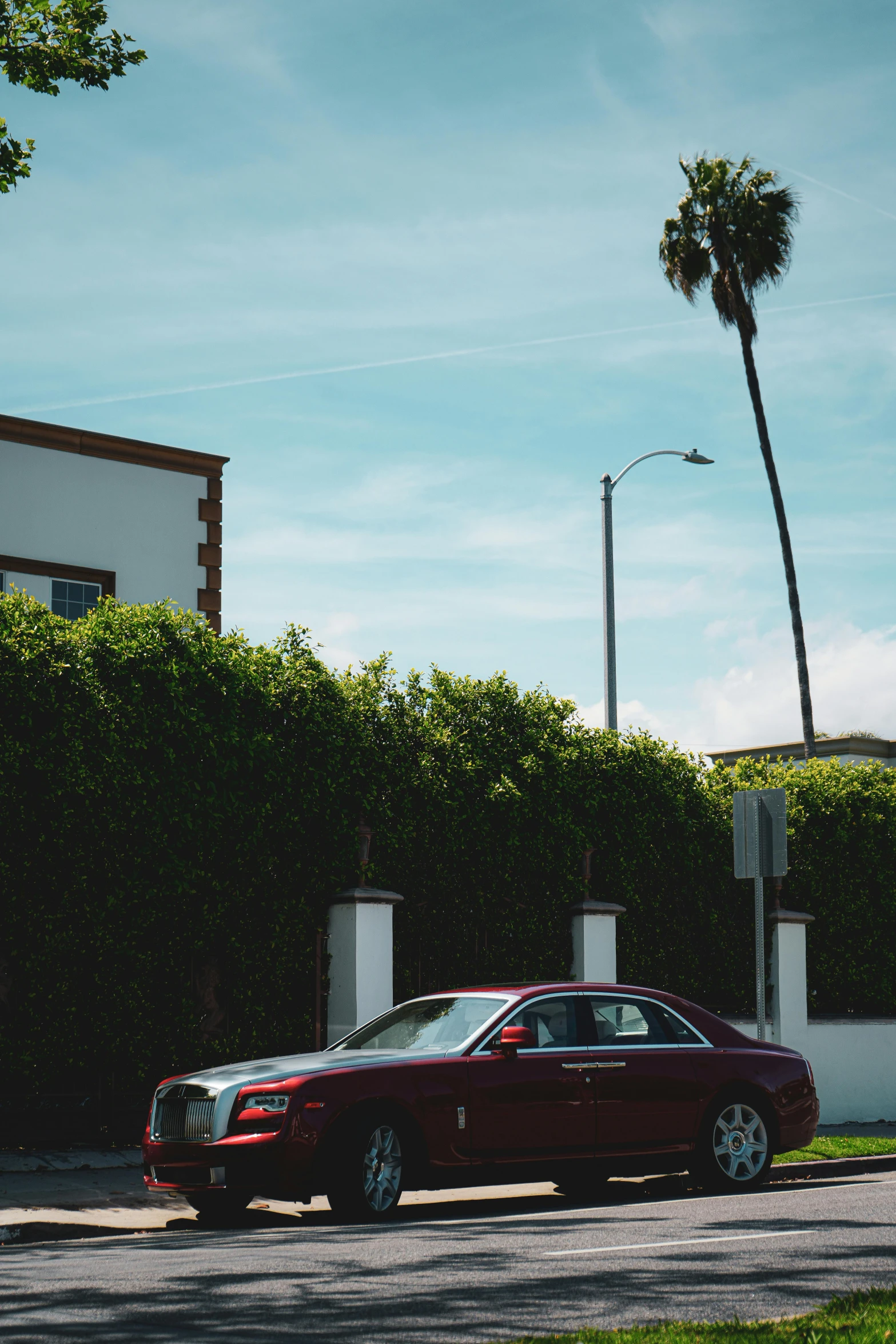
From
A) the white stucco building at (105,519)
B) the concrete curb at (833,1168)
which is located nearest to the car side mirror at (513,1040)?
the concrete curb at (833,1168)

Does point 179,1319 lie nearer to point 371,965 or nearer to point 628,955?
point 371,965

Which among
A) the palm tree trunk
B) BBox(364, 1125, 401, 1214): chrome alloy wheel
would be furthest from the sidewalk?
the palm tree trunk

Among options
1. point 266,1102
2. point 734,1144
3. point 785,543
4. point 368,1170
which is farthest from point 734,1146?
point 785,543

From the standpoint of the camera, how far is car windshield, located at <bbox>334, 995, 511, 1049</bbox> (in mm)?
10828

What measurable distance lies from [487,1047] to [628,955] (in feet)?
23.4

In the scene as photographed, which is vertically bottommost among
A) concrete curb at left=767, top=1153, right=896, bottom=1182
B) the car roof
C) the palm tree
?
concrete curb at left=767, top=1153, right=896, bottom=1182

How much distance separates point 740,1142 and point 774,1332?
5.91m

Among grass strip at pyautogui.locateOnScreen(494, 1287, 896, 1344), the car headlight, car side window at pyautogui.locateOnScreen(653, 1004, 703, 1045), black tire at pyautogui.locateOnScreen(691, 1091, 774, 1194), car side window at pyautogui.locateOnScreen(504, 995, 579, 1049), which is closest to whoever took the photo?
grass strip at pyautogui.locateOnScreen(494, 1287, 896, 1344)

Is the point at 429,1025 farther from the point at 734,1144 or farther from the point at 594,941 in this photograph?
the point at 594,941

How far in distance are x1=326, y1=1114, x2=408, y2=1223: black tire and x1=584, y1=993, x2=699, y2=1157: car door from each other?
1.71 m

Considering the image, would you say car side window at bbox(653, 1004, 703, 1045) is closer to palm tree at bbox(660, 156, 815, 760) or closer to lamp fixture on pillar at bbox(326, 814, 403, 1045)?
lamp fixture on pillar at bbox(326, 814, 403, 1045)

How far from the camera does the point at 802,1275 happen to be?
24.5 ft

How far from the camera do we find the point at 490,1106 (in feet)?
34.3

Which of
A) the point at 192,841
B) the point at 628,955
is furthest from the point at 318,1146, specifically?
the point at 628,955
